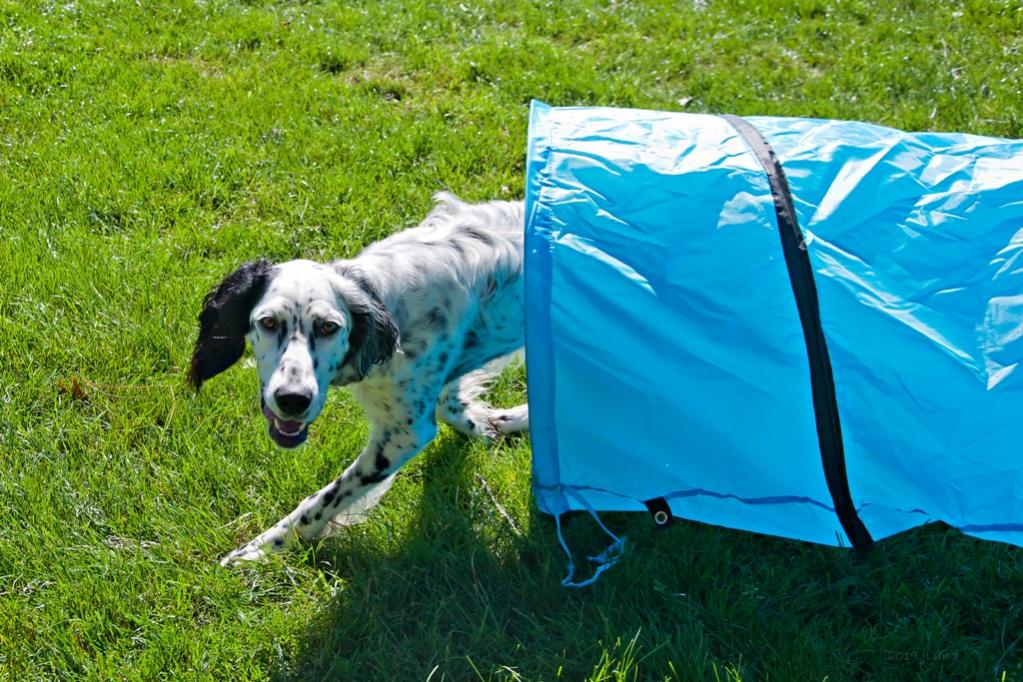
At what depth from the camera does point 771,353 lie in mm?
3504

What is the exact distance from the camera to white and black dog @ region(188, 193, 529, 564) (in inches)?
130

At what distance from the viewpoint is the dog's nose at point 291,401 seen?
311 cm

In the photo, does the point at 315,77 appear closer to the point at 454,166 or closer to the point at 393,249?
the point at 454,166

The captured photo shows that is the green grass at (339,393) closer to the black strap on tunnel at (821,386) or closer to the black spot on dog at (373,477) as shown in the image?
the black spot on dog at (373,477)

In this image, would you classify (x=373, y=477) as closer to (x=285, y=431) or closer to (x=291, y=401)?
(x=285, y=431)

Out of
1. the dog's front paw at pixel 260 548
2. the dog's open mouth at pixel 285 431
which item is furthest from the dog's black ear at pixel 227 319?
the dog's front paw at pixel 260 548

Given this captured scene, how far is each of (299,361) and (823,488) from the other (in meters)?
1.77

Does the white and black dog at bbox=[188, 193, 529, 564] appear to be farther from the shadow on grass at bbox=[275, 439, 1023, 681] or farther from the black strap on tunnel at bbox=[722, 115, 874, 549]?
the black strap on tunnel at bbox=[722, 115, 874, 549]

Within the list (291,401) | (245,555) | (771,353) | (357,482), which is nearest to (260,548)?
(245,555)

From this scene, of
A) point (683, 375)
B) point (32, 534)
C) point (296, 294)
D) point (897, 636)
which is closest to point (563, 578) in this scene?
point (683, 375)

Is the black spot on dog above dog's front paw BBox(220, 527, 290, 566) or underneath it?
above

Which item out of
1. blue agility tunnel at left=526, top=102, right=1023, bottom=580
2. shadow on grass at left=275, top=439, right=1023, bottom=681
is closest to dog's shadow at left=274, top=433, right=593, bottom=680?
shadow on grass at left=275, top=439, right=1023, bottom=681

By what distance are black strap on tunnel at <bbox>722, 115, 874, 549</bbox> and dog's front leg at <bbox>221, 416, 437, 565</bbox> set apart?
1.38 metres

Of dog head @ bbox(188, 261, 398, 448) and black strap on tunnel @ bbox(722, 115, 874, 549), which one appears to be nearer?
dog head @ bbox(188, 261, 398, 448)
